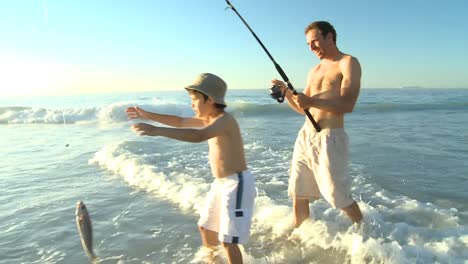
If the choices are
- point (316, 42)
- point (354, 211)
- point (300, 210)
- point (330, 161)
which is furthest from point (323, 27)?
point (300, 210)

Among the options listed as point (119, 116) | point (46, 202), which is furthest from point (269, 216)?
point (119, 116)

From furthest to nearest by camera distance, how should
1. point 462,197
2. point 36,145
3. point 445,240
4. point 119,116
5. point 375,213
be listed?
1. point 119,116
2. point 36,145
3. point 462,197
4. point 375,213
5. point 445,240

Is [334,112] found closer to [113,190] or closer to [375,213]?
[375,213]

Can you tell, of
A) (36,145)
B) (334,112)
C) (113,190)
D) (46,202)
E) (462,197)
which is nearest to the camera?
(334,112)

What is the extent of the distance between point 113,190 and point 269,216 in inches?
120

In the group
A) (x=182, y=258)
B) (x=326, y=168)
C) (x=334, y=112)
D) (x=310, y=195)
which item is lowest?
(x=182, y=258)

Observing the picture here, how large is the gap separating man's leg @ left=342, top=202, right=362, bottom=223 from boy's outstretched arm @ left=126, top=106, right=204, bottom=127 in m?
1.66

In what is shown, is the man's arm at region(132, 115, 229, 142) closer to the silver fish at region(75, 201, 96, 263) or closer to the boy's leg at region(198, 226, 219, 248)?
the silver fish at region(75, 201, 96, 263)

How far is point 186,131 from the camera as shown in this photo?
103 inches

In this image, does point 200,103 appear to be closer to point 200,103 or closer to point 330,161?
point 200,103

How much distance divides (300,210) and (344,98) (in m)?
1.42

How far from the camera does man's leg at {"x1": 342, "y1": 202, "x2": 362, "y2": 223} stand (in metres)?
3.81

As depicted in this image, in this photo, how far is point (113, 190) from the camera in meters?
6.58

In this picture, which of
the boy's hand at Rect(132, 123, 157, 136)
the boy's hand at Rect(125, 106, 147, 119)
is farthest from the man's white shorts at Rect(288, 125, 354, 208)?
the boy's hand at Rect(132, 123, 157, 136)
